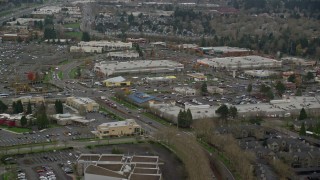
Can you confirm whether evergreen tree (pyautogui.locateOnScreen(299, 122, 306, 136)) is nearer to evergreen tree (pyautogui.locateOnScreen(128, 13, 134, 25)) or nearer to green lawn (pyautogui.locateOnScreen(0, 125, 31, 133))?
green lawn (pyautogui.locateOnScreen(0, 125, 31, 133))

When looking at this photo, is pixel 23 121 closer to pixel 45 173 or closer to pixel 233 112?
pixel 45 173

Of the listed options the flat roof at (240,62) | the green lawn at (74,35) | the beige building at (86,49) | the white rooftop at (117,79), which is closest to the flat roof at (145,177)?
the white rooftop at (117,79)

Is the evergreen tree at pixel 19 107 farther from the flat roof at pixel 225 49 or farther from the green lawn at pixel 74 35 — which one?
the green lawn at pixel 74 35

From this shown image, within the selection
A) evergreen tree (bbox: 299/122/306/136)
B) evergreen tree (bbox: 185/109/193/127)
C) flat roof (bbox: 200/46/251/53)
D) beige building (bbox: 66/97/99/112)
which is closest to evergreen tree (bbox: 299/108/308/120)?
evergreen tree (bbox: 299/122/306/136)

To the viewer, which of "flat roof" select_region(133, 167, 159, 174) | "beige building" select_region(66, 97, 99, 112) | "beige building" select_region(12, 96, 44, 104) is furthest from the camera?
"beige building" select_region(12, 96, 44, 104)

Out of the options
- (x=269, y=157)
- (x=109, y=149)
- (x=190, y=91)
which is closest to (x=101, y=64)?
(x=190, y=91)

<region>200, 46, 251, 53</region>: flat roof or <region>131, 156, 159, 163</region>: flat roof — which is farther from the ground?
<region>131, 156, 159, 163</region>: flat roof
